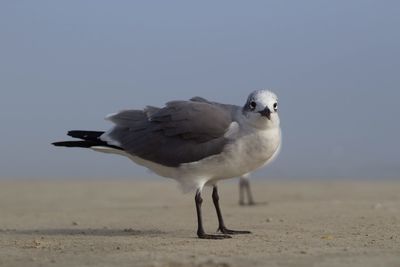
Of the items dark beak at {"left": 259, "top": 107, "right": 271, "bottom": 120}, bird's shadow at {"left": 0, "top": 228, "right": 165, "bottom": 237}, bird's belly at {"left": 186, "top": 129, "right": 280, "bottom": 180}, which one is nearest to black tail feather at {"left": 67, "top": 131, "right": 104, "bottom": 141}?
bird's shadow at {"left": 0, "top": 228, "right": 165, "bottom": 237}

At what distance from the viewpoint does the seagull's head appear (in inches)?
307

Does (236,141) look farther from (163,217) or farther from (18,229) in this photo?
(163,217)

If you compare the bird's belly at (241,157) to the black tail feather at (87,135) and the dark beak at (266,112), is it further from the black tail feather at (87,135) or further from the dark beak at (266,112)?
the black tail feather at (87,135)

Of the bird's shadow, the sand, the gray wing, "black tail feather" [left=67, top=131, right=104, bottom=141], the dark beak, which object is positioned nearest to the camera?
the sand

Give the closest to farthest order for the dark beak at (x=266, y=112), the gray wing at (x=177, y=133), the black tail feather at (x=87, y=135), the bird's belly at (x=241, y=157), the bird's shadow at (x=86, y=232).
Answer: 1. the dark beak at (x=266, y=112)
2. the bird's belly at (x=241, y=157)
3. the gray wing at (x=177, y=133)
4. the bird's shadow at (x=86, y=232)
5. the black tail feather at (x=87, y=135)

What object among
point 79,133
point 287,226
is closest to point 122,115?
point 79,133

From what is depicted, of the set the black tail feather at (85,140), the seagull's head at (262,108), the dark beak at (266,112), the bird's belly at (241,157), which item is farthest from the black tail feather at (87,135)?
the dark beak at (266,112)

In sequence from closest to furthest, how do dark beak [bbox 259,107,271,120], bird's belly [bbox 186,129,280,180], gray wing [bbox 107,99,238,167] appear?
1. dark beak [bbox 259,107,271,120]
2. bird's belly [bbox 186,129,280,180]
3. gray wing [bbox 107,99,238,167]

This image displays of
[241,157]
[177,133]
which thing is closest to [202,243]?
[241,157]

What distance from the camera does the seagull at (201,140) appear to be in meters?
7.89

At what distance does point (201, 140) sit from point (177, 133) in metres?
0.31

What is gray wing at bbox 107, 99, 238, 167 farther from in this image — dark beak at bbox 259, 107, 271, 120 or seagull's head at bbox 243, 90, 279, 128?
dark beak at bbox 259, 107, 271, 120

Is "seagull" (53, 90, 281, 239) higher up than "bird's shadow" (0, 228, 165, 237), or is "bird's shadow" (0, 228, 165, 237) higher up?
"seagull" (53, 90, 281, 239)

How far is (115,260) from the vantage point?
631cm
